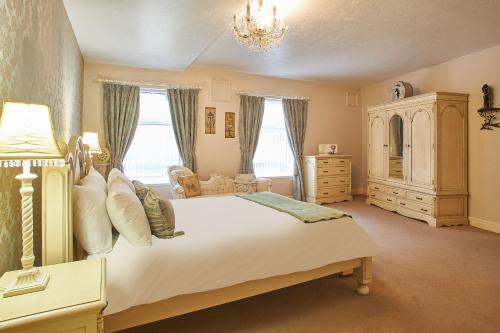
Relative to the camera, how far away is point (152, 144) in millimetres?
4996

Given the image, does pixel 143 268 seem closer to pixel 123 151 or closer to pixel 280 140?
pixel 123 151

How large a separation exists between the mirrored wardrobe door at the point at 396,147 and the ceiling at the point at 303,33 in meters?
0.98

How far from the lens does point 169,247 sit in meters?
1.77

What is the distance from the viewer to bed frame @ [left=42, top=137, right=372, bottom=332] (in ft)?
4.63

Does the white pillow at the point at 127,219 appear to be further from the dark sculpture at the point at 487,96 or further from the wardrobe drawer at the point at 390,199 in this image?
the dark sculpture at the point at 487,96

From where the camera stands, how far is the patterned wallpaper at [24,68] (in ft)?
4.44

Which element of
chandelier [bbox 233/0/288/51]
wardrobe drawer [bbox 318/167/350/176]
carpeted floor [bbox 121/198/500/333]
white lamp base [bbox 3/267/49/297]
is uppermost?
chandelier [bbox 233/0/288/51]

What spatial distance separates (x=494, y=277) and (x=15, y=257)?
12.2 ft

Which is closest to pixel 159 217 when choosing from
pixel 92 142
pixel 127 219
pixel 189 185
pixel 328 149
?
pixel 127 219

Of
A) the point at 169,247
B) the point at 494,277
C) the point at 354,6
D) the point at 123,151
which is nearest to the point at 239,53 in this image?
the point at 354,6

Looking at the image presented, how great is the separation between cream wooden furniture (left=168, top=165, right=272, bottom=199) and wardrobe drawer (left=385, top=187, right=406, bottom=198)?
2.21 metres

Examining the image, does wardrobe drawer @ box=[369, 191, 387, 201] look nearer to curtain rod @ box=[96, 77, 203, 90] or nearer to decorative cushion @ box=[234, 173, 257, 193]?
decorative cushion @ box=[234, 173, 257, 193]

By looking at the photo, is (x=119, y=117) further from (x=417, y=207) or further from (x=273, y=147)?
(x=417, y=207)

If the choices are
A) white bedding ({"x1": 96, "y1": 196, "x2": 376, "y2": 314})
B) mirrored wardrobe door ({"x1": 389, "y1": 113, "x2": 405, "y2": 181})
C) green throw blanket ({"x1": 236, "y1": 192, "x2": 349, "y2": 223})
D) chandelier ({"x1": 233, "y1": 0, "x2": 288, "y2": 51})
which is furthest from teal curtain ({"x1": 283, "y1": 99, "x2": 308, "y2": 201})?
white bedding ({"x1": 96, "y1": 196, "x2": 376, "y2": 314})
